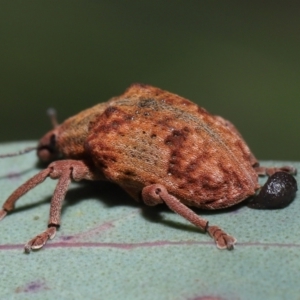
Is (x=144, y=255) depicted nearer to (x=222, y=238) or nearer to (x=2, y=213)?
(x=222, y=238)

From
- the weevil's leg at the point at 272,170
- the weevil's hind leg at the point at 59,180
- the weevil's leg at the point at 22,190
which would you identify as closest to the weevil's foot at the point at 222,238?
the weevil's leg at the point at 272,170

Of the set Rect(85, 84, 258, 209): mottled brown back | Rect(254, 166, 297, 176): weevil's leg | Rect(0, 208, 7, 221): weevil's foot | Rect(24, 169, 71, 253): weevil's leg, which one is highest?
Rect(85, 84, 258, 209): mottled brown back

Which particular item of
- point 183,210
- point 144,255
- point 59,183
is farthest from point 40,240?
point 183,210

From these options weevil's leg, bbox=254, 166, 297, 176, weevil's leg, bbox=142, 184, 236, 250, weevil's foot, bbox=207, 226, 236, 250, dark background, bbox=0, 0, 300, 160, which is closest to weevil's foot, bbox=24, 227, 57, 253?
weevil's leg, bbox=142, 184, 236, 250

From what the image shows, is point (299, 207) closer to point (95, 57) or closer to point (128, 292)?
point (128, 292)

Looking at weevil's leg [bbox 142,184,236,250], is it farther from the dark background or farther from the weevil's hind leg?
the dark background

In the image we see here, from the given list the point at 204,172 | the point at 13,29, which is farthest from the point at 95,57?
the point at 204,172
